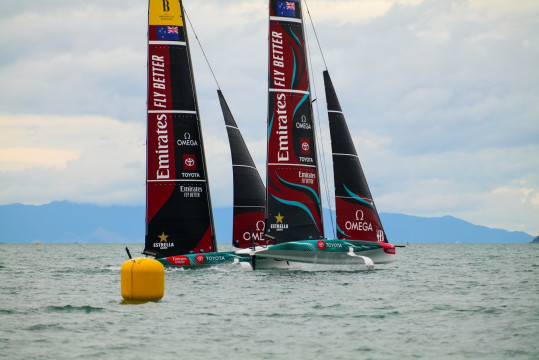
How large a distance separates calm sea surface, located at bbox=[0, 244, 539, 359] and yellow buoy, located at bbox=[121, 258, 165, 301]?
16.4 inches

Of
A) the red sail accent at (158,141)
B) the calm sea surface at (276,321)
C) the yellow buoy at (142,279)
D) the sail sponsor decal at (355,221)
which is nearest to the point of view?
the calm sea surface at (276,321)

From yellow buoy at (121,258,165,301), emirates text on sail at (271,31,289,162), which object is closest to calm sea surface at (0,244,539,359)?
yellow buoy at (121,258,165,301)

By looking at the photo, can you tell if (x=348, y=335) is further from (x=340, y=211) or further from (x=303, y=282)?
(x=340, y=211)

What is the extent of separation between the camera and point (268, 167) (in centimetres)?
3447

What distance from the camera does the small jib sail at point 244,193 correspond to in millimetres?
38406

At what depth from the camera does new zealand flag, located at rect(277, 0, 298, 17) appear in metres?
35.1

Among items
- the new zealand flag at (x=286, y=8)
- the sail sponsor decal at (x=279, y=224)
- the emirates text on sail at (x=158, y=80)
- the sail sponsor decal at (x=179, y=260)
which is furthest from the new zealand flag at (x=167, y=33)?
the sail sponsor decal at (x=179, y=260)

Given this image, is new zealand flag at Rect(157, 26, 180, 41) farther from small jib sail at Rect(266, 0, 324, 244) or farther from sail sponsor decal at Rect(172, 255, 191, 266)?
sail sponsor decal at Rect(172, 255, 191, 266)

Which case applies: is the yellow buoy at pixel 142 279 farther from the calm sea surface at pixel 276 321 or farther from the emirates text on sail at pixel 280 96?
the emirates text on sail at pixel 280 96

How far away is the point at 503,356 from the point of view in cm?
1542

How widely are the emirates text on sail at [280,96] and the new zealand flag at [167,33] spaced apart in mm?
4326

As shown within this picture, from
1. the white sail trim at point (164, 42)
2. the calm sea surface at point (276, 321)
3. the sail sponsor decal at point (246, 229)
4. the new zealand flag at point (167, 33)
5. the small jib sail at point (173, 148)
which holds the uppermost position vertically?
the new zealand flag at point (167, 33)

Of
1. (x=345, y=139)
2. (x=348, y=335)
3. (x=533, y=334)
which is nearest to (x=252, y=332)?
(x=348, y=335)

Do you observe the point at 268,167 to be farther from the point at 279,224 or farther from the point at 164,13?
the point at 164,13
